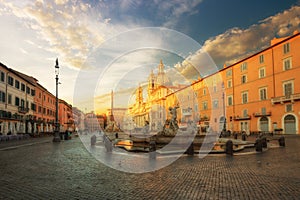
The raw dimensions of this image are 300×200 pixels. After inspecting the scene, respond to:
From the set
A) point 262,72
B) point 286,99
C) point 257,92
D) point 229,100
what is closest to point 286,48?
point 262,72

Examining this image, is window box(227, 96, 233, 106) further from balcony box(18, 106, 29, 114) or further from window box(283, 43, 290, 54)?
balcony box(18, 106, 29, 114)

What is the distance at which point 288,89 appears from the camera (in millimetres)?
34969

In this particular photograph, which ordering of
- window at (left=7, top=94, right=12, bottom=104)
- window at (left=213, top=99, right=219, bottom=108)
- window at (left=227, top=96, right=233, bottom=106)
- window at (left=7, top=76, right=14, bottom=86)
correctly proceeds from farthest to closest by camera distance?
window at (left=213, top=99, right=219, bottom=108) → window at (left=227, top=96, right=233, bottom=106) → window at (left=7, top=76, right=14, bottom=86) → window at (left=7, top=94, right=12, bottom=104)

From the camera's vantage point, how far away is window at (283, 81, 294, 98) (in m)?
34.3

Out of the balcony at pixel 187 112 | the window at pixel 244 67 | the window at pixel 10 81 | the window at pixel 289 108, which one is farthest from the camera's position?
the balcony at pixel 187 112

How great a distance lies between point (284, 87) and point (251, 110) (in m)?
8.38

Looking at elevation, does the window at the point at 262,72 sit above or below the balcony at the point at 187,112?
above

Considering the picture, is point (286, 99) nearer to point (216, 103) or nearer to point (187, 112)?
point (216, 103)

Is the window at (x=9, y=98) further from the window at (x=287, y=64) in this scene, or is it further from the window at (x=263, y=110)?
the window at (x=287, y=64)

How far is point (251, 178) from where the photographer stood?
742 centimetres

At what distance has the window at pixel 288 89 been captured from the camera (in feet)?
113

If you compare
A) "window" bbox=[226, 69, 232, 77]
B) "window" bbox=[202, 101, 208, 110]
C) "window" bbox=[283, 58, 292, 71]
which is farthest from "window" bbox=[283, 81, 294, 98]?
"window" bbox=[202, 101, 208, 110]

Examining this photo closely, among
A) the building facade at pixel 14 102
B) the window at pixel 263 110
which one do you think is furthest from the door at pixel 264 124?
the building facade at pixel 14 102

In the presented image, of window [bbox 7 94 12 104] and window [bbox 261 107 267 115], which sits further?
window [bbox 261 107 267 115]
